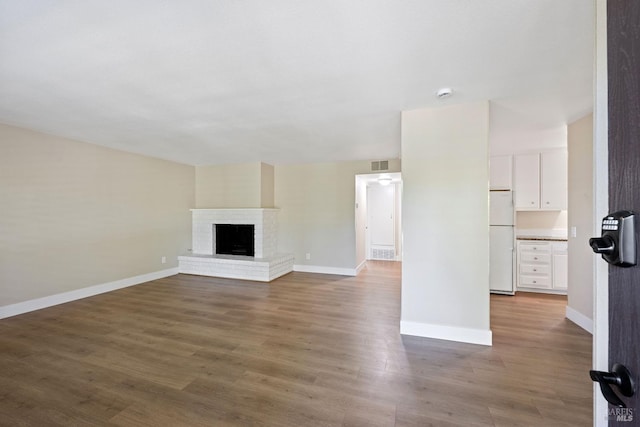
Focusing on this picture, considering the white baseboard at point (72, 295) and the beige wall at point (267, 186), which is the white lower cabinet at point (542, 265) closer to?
the beige wall at point (267, 186)

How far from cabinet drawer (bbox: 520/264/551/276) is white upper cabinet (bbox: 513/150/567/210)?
37.3 inches

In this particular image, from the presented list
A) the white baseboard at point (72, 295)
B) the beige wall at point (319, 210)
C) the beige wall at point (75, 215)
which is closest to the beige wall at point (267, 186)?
the beige wall at point (319, 210)

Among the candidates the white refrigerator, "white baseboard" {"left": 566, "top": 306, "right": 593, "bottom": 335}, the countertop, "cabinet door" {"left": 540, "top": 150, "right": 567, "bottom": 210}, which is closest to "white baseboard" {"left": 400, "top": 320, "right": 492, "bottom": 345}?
"white baseboard" {"left": 566, "top": 306, "right": 593, "bottom": 335}

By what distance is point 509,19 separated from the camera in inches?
55.7

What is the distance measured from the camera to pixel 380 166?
198 inches

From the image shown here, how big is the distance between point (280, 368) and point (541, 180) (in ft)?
15.9

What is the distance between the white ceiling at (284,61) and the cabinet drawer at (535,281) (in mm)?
2479

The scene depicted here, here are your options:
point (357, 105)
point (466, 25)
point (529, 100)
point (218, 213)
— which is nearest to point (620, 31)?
point (466, 25)

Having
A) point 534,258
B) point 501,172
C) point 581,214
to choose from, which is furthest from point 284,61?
point 534,258

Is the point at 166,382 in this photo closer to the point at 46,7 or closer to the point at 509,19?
the point at 46,7

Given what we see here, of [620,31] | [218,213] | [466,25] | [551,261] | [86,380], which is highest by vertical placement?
[466,25]

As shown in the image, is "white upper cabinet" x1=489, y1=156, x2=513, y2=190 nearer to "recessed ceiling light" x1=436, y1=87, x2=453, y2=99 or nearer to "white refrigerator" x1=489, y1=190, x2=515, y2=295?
"white refrigerator" x1=489, y1=190, x2=515, y2=295

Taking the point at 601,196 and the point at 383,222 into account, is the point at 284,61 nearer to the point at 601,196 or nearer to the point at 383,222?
the point at 601,196

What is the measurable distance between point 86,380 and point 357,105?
3.32 meters
